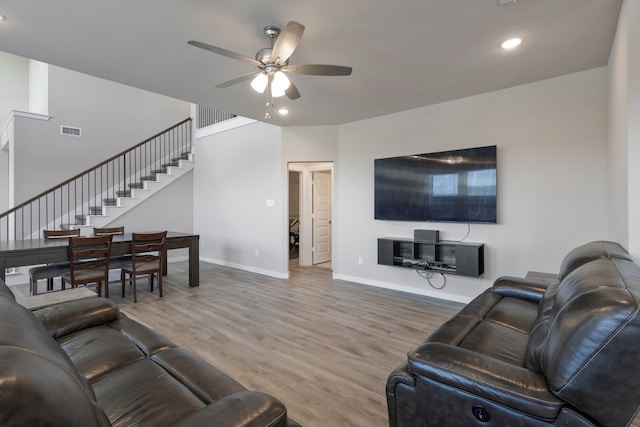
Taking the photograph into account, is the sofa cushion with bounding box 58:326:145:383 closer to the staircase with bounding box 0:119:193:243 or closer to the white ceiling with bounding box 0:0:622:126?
the white ceiling with bounding box 0:0:622:126

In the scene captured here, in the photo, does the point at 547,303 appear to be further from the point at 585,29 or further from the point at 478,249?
the point at 585,29

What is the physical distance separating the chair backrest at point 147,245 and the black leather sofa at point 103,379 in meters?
2.28

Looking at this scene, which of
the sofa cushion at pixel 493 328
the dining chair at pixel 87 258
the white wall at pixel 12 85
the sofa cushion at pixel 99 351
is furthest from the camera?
the white wall at pixel 12 85

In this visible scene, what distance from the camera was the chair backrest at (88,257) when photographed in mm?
3699

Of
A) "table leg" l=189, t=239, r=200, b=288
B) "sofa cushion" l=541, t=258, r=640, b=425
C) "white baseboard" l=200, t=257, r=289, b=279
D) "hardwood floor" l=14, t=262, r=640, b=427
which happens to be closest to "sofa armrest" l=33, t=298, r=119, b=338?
"hardwood floor" l=14, t=262, r=640, b=427

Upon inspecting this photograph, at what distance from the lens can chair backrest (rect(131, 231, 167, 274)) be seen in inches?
165

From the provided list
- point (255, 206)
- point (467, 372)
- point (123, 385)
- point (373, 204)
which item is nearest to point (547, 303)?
point (467, 372)

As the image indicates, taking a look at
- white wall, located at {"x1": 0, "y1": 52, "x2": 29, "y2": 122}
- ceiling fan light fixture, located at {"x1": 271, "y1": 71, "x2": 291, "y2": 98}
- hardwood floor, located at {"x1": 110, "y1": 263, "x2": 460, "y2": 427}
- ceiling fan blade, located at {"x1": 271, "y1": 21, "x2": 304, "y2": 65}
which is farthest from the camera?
white wall, located at {"x1": 0, "y1": 52, "x2": 29, "y2": 122}

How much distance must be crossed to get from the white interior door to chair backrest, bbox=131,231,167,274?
10.3 feet

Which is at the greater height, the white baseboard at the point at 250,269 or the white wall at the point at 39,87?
the white wall at the point at 39,87

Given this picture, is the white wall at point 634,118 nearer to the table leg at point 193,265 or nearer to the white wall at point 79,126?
the table leg at point 193,265

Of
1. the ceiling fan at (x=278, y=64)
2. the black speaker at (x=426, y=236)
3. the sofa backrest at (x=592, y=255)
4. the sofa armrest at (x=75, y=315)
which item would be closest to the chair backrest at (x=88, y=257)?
the sofa armrest at (x=75, y=315)

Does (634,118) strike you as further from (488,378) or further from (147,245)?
(147,245)

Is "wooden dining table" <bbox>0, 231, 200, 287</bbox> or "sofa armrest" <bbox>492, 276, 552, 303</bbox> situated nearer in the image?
"sofa armrest" <bbox>492, 276, 552, 303</bbox>
